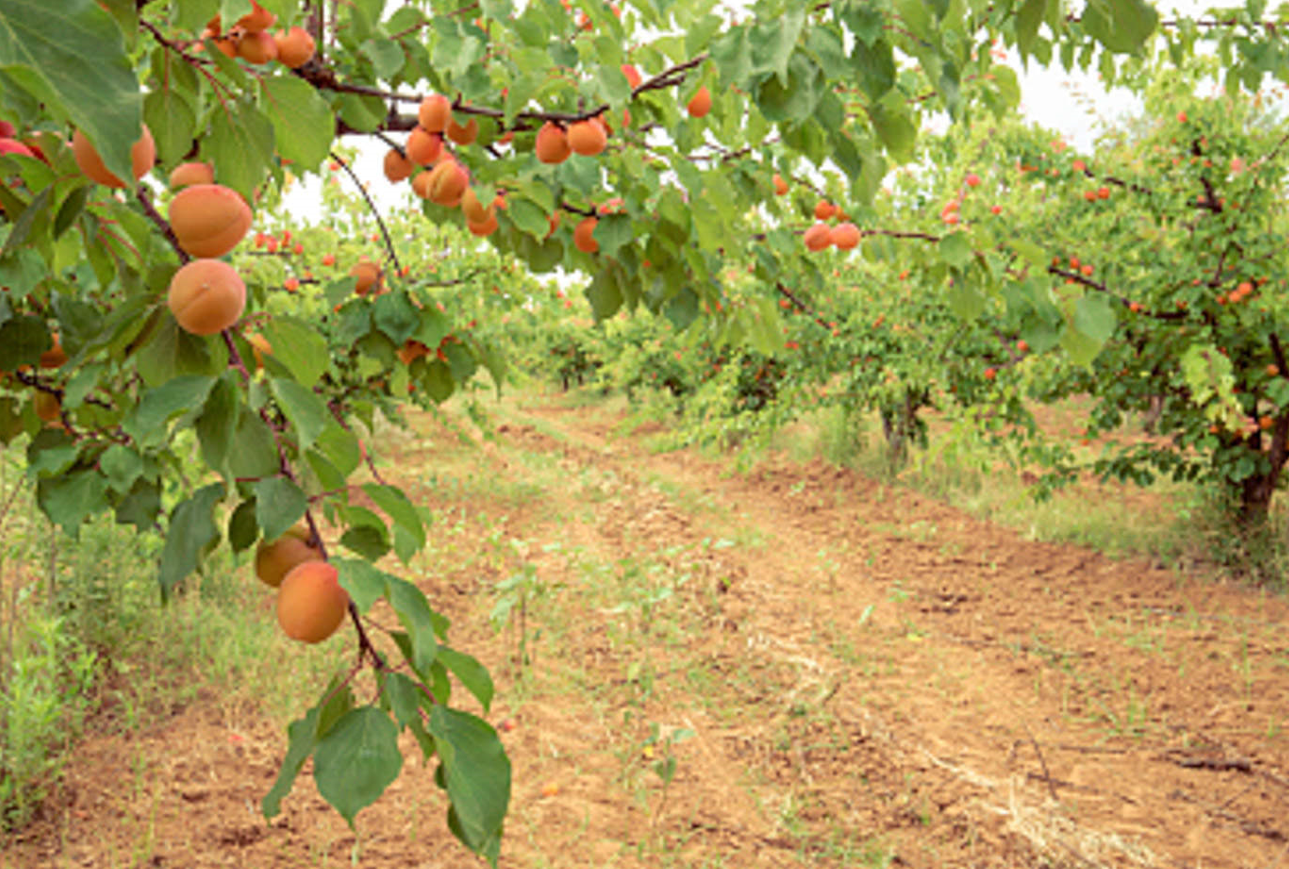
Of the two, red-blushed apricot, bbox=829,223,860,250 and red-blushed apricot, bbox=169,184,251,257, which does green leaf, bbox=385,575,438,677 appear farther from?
red-blushed apricot, bbox=829,223,860,250

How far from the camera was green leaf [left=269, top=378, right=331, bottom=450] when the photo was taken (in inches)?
27.4

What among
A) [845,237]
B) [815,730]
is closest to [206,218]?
[845,237]

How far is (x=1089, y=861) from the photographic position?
2143 mm

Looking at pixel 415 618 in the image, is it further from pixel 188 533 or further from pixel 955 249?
pixel 955 249

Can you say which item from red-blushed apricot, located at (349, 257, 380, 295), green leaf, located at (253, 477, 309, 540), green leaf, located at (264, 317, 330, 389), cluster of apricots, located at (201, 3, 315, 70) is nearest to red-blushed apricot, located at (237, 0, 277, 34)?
cluster of apricots, located at (201, 3, 315, 70)

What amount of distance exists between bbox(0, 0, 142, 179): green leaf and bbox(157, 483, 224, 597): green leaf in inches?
14.5

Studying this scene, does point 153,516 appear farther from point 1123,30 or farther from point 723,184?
point 1123,30

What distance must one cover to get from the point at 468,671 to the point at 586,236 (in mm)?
1030

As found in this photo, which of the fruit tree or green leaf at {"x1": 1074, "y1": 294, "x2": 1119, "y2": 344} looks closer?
the fruit tree

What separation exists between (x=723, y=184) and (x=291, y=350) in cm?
81

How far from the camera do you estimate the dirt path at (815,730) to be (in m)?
2.23

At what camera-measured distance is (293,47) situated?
47.5 inches

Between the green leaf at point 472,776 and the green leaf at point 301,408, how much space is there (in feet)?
0.94

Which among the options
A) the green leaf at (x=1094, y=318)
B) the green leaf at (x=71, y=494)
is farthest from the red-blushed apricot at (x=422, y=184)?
the green leaf at (x=1094, y=318)
